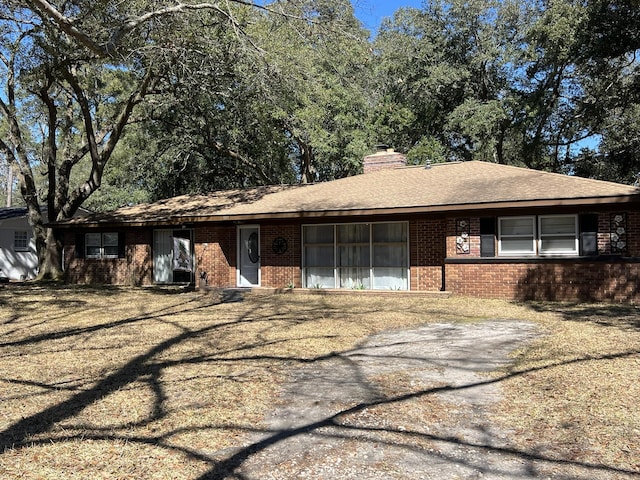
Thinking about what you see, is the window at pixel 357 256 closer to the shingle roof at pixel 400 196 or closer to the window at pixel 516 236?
the shingle roof at pixel 400 196

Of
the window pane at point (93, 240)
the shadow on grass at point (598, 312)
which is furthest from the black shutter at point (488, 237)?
the window pane at point (93, 240)

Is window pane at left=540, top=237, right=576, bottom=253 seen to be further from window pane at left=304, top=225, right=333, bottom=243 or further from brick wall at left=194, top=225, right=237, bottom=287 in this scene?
brick wall at left=194, top=225, right=237, bottom=287

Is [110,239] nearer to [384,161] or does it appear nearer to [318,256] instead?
[318,256]

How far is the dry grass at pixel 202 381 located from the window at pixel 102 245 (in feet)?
25.6

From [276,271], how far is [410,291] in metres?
4.17

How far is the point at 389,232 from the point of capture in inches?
566

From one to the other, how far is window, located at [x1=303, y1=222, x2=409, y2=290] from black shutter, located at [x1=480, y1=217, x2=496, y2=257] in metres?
2.05

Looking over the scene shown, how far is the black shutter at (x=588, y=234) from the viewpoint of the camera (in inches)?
470

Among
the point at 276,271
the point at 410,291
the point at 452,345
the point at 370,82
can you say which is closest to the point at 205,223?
the point at 276,271

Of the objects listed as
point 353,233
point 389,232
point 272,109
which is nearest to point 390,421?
point 389,232

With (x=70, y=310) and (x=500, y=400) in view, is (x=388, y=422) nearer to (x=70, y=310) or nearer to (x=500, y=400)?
(x=500, y=400)

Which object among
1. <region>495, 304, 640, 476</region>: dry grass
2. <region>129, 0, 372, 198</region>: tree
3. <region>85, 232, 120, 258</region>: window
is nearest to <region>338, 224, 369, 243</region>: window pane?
<region>129, 0, 372, 198</region>: tree

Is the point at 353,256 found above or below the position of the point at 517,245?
below

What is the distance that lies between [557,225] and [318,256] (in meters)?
6.36
